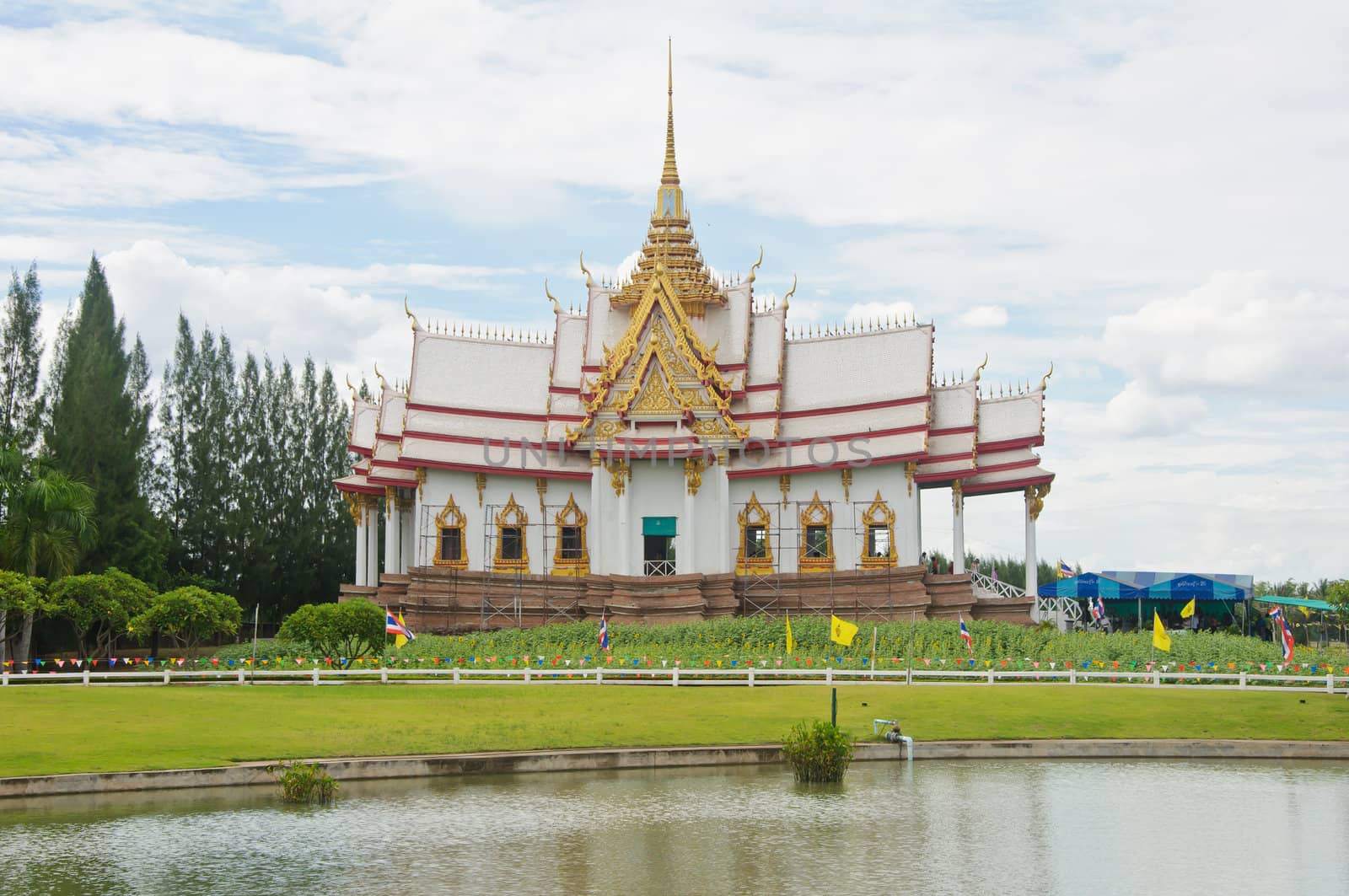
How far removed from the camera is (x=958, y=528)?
43156mm

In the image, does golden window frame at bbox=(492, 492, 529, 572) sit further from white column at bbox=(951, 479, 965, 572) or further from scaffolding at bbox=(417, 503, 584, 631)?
white column at bbox=(951, 479, 965, 572)

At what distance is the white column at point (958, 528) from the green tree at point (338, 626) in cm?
1640

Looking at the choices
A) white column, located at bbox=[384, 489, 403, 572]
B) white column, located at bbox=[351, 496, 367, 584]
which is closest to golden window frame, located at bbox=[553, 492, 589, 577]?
white column, located at bbox=[384, 489, 403, 572]

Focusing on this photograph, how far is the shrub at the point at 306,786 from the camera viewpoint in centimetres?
2014

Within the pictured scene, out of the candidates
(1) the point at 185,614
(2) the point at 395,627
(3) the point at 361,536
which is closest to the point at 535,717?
(2) the point at 395,627

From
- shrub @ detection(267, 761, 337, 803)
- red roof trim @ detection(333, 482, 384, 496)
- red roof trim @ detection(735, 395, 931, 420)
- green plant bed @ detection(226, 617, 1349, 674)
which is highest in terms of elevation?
red roof trim @ detection(735, 395, 931, 420)

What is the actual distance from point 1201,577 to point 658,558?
21.3 metres

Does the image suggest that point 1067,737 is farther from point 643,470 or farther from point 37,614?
point 37,614

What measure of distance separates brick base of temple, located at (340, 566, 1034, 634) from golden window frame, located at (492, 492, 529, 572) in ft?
3.68

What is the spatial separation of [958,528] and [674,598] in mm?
8360

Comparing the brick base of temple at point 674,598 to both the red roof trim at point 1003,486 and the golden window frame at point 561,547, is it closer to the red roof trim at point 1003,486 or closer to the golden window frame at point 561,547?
the golden window frame at point 561,547

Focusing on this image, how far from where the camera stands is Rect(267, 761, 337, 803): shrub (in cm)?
2014

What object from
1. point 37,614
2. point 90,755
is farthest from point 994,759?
point 37,614

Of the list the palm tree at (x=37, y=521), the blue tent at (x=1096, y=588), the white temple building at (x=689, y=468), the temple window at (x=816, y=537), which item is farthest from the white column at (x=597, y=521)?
the blue tent at (x=1096, y=588)
